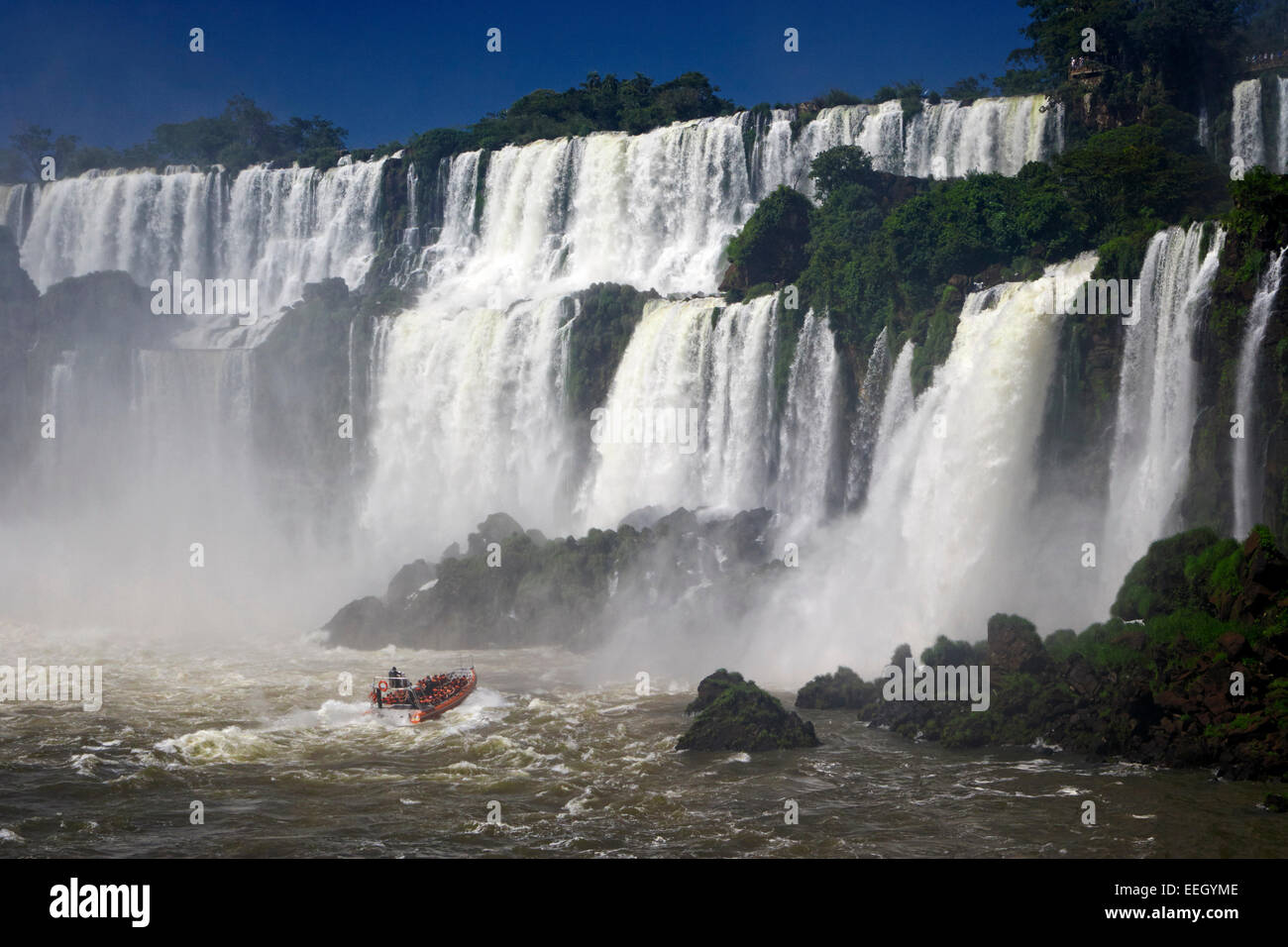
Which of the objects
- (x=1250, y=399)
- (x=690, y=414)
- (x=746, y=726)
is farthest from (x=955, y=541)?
(x=690, y=414)

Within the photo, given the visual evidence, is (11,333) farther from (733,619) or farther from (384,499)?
(733,619)

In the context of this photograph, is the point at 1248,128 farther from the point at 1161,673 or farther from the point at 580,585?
the point at 580,585

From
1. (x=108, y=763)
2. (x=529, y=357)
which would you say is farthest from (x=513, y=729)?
(x=529, y=357)

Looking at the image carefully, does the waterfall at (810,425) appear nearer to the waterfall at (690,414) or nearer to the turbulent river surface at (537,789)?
the waterfall at (690,414)

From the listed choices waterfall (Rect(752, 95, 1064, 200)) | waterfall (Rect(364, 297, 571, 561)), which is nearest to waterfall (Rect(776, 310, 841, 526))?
waterfall (Rect(752, 95, 1064, 200))

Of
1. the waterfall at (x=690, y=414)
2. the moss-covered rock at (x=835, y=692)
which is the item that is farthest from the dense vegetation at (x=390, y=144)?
the moss-covered rock at (x=835, y=692)
